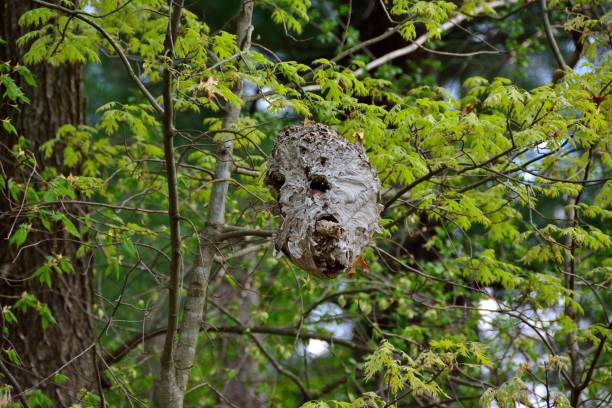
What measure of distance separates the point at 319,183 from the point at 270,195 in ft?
3.09

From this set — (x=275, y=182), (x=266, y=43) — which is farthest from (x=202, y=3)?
(x=275, y=182)

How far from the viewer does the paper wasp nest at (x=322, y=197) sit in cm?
329

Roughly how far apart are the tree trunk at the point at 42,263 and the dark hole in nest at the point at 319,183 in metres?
3.08

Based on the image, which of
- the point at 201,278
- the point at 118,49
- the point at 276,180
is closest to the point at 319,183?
the point at 276,180

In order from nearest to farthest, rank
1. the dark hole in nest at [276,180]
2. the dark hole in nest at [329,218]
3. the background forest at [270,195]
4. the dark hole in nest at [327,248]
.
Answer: the dark hole in nest at [327,248]
the dark hole in nest at [329,218]
the dark hole in nest at [276,180]
the background forest at [270,195]

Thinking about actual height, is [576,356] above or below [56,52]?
below

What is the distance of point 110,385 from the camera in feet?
21.4

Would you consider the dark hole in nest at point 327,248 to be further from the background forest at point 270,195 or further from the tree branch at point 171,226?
the tree branch at point 171,226

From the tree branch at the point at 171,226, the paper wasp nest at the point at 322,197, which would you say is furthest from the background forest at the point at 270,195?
the paper wasp nest at the point at 322,197

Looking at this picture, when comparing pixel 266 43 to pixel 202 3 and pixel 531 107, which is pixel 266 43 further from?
pixel 531 107

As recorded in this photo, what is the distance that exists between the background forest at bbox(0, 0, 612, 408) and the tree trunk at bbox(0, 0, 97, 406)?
2 centimetres

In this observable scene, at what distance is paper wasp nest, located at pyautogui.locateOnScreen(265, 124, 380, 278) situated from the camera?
3.29m

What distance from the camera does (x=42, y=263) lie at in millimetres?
6242

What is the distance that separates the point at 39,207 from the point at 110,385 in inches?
83.6
